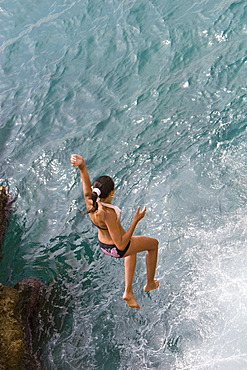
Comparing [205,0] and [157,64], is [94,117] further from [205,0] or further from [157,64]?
[205,0]

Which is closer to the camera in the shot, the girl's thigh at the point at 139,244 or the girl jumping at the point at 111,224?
the girl jumping at the point at 111,224

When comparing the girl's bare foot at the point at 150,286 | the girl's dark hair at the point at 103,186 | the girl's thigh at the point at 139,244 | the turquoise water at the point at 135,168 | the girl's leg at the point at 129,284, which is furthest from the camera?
the turquoise water at the point at 135,168

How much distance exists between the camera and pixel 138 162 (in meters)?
10.1

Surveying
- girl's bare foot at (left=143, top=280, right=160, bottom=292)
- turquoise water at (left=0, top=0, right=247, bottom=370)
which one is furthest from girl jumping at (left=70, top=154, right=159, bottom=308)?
turquoise water at (left=0, top=0, right=247, bottom=370)

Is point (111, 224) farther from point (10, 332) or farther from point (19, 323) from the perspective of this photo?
point (19, 323)

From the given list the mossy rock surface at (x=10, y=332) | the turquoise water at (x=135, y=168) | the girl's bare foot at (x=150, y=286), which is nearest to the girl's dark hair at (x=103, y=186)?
the girl's bare foot at (x=150, y=286)

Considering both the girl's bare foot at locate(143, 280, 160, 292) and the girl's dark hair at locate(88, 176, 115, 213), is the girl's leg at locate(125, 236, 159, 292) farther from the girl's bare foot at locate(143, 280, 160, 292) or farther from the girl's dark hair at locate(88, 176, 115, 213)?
the girl's dark hair at locate(88, 176, 115, 213)

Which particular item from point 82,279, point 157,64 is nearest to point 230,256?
point 82,279

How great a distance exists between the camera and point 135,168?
32.7 feet

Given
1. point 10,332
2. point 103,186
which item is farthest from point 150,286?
point 10,332

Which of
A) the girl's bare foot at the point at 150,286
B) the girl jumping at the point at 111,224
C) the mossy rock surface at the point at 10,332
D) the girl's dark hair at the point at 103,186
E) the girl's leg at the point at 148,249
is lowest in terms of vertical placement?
the girl's bare foot at the point at 150,286

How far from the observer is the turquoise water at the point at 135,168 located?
7.23m

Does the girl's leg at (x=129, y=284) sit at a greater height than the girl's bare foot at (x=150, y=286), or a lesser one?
greater

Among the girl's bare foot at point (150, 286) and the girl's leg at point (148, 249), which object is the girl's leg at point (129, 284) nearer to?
the girl's leg at point (148, 249)
